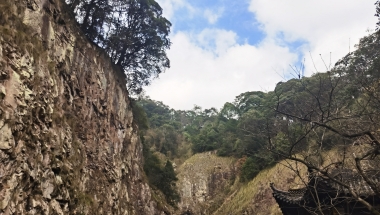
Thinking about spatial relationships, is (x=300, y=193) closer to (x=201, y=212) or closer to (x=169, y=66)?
(x=169, y=66)

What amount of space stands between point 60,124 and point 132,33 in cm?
902

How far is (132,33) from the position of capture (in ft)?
59.0

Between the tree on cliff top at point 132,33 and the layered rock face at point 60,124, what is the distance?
4.25ft

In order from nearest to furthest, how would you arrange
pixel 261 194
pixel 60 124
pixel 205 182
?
pixel 60 124 → pixel 261 194 → pixel 205 182

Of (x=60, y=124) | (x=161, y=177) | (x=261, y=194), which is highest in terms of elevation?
(x=60, y=124)

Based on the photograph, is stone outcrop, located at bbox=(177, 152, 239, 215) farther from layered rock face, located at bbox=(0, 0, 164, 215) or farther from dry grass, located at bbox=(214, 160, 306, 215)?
layered rock face, located at bbox=(0, 0, 164, 215)

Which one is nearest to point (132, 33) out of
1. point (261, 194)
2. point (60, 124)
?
point (60, 124)

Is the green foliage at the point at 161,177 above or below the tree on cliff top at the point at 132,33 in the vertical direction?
below

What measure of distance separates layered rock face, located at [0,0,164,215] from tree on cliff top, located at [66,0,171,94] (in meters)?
1.29

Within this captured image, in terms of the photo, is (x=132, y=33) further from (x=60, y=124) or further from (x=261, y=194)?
(x=261, y=194)

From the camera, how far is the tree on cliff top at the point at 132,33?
16.1 m

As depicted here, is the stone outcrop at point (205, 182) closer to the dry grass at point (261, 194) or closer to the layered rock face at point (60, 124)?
the dry grass at point (261, 194)

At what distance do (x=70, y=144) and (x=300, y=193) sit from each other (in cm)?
805

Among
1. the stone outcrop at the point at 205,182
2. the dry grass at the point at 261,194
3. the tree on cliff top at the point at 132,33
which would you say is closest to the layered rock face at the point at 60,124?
the tree on cliff top at the point at 132,33
